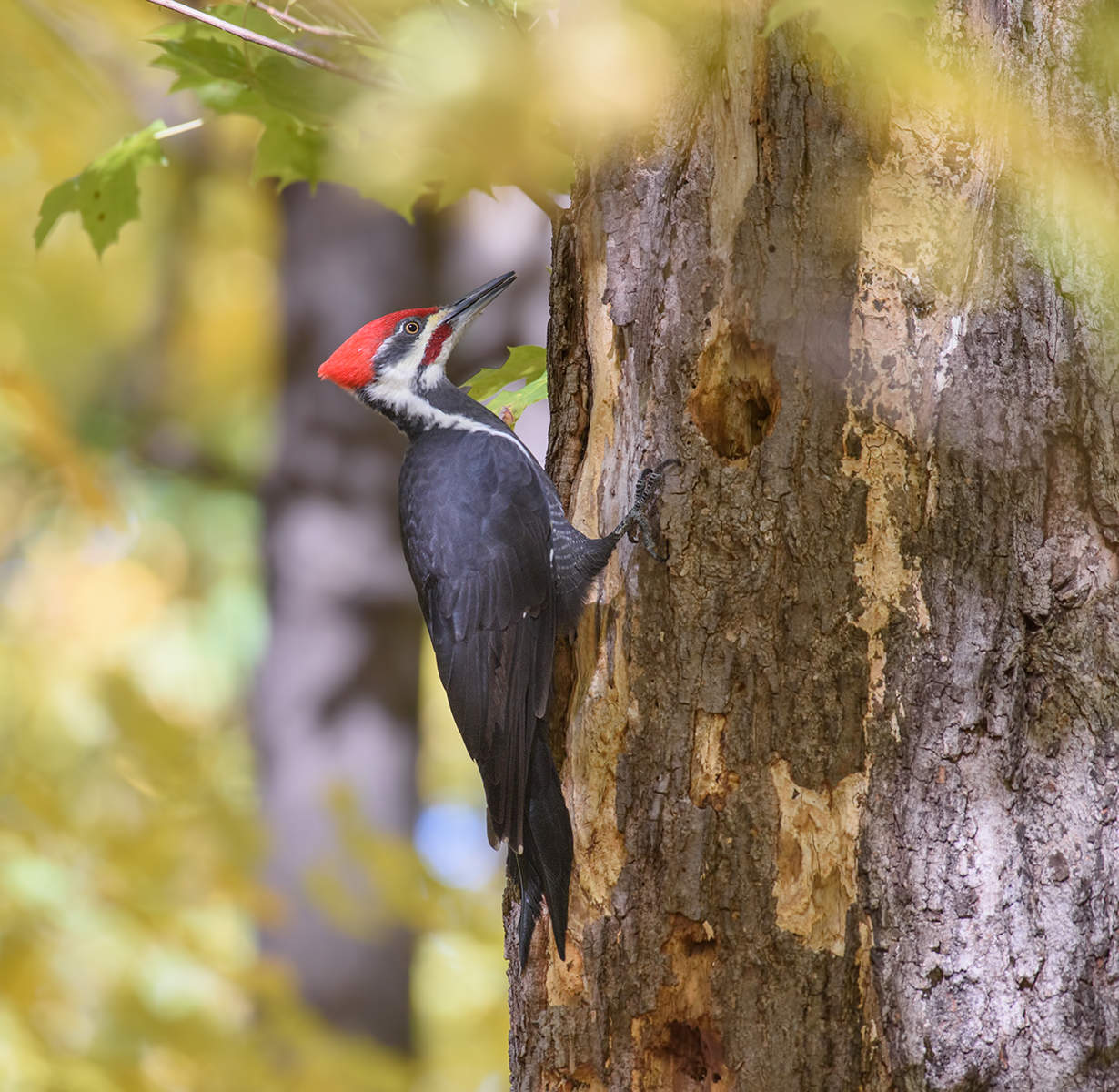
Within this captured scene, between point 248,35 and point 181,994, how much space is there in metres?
2.71

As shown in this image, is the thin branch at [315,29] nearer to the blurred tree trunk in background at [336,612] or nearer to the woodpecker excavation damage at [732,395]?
the woodpecker excavation damage at [732,395]

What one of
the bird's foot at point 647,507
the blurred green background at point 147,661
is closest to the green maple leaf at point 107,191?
the blurred green background at point 147,661

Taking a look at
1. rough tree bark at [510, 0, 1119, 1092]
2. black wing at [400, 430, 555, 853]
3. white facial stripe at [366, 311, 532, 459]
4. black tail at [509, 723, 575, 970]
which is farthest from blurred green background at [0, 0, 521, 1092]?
rough tree bark at [510, 0, 1119, 1092]

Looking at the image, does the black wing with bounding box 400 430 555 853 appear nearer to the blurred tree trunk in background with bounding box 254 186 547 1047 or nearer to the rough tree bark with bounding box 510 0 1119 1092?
the rough tree bark with bounding box 510 0 1119 1092

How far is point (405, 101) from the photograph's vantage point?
7.87 feet

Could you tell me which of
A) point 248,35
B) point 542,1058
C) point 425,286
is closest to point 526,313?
point 425,286

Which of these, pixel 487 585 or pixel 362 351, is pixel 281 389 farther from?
pixel 487 585

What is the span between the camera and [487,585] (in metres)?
2.54

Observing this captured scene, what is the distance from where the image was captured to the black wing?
2244 mm

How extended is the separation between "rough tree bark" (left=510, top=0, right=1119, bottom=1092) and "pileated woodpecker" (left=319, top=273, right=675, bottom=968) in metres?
0.15

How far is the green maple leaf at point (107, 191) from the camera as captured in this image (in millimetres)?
2520

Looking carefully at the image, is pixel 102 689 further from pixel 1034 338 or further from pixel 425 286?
pixel 1034 338

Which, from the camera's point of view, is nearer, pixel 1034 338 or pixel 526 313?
pixel 1034 338

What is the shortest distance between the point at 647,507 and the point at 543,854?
0.67 m
